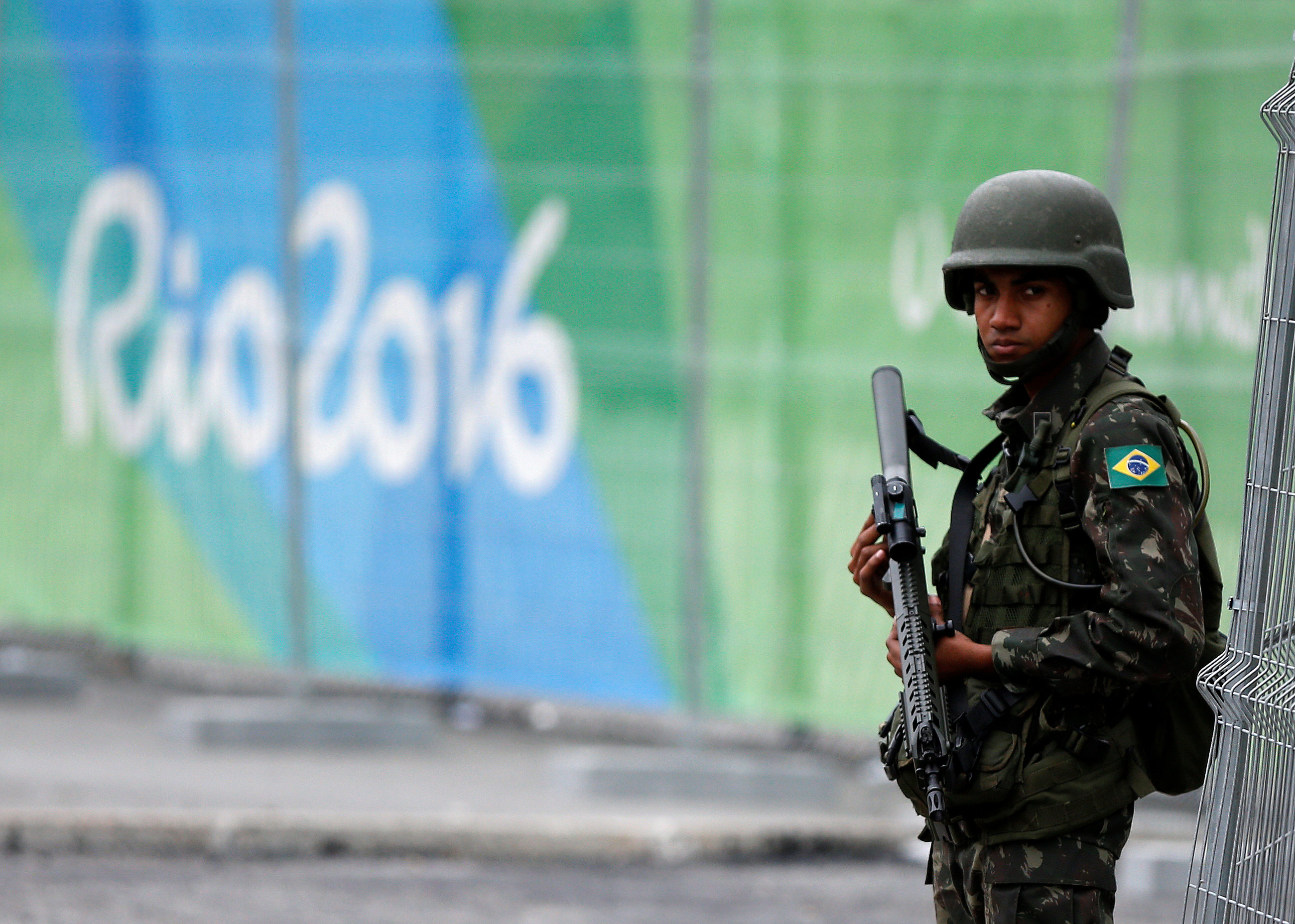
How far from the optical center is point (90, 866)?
6.54 metres

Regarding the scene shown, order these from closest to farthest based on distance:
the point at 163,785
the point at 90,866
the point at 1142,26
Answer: the point at 90,866
the point at 1142,26
the point at 163,785

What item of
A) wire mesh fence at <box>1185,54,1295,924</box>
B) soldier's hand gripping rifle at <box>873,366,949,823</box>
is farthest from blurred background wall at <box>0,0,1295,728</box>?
soldier's hand gripping rifle at <box>873,366,949,823</box>

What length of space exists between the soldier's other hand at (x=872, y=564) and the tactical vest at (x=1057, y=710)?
16cm

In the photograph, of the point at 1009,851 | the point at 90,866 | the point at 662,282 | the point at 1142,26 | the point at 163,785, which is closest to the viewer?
the point at 1009,851

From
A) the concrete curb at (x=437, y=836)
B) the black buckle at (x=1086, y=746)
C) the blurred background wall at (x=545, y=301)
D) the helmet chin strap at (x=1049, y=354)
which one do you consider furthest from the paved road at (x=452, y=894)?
the helmet chin strap at (x=1049, y=354)

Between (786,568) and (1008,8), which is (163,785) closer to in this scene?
(786,568)

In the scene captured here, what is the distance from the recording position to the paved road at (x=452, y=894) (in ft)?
19.8

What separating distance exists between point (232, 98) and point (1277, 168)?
671 centimetres

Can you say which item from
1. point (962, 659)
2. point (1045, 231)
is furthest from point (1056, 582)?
point (1045, 231)

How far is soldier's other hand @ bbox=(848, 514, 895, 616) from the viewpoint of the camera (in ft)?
11.3

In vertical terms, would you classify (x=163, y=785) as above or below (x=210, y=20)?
below

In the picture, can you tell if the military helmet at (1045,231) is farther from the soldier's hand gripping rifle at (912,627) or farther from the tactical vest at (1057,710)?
the soldier's hand gripping rifle at (912,627)

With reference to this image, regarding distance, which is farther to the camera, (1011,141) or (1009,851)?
(1011,141)

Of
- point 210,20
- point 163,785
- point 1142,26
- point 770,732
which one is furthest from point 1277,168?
point 210,20
